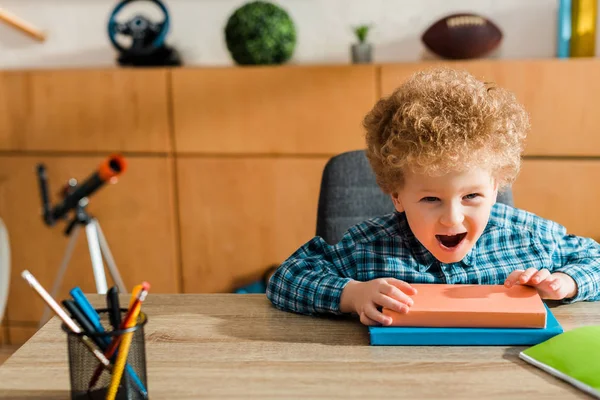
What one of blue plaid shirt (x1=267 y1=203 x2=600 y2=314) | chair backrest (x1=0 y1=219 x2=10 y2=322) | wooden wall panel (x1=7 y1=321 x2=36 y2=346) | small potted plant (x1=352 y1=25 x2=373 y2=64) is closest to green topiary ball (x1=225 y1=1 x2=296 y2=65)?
small potted plant (x1=352 y1=25 x2=373 y2=64)

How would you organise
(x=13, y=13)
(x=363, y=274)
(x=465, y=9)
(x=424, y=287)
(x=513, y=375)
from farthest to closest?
(x=13, y=13), (x=465, y=9), (x=363, y=274), (x=424, y=287), (x=513, y=375)

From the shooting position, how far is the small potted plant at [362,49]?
2840 mm

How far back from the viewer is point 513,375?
3.19ft

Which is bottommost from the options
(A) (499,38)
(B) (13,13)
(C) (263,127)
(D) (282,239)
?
(D) (282,239)

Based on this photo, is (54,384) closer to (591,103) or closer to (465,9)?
(591,103)

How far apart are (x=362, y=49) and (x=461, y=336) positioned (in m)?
1.92

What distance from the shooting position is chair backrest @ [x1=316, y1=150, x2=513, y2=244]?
172 cm

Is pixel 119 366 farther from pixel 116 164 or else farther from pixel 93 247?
pixel 93 247

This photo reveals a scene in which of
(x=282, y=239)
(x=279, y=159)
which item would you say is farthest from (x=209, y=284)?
(x=279, y=159)

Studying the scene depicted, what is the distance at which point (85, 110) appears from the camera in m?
2.93

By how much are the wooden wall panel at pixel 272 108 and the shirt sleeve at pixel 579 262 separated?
1401 millimetres

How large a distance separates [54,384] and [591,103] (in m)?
2.19

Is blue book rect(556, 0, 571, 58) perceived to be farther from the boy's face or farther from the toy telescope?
the boy's face

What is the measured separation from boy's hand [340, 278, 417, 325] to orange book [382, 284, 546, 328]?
0.03 feet
